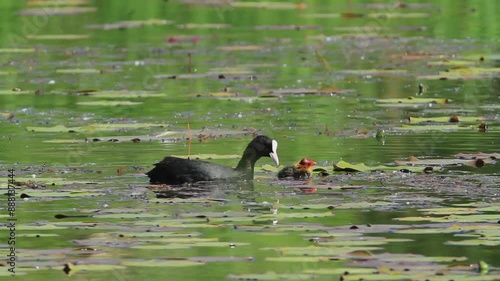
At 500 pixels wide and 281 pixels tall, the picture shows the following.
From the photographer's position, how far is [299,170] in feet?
36.8

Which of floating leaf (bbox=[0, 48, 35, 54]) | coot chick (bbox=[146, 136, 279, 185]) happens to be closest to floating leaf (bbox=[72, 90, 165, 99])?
floating leaf (bbox=[0, 48, 35, 54])

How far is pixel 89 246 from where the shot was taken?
862 centimetres

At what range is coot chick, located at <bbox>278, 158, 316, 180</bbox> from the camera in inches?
441

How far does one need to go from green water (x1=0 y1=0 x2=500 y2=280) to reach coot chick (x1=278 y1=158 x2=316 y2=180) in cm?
11

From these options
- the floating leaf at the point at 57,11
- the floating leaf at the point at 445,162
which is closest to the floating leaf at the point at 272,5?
the floating leaf at the point at 57,11

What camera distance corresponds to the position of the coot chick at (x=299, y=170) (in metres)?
11.2

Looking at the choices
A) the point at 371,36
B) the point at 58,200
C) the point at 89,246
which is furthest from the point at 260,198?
the point at 371,36

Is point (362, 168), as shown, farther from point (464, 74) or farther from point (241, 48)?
point (241, 48)

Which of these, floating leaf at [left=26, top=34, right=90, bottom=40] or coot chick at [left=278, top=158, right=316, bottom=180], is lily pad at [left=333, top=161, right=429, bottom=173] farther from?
floating leaf at [left=26, top=34, right=90, bottom=40]

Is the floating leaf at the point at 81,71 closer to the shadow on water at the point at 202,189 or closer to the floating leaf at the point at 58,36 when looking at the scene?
the floating leaf at the point at 58,36

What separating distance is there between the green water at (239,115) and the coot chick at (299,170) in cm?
11

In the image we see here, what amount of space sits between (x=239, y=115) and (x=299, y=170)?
444cm

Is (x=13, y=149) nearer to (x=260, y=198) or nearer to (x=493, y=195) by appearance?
(x=260, y=198)

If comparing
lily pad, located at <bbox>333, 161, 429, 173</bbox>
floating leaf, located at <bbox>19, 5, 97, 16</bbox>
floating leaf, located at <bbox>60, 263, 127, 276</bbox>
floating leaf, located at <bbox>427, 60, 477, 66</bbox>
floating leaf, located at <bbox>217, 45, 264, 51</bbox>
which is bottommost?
floating leaf, located at <bbox>60, 263, 127, 276</bbox>
